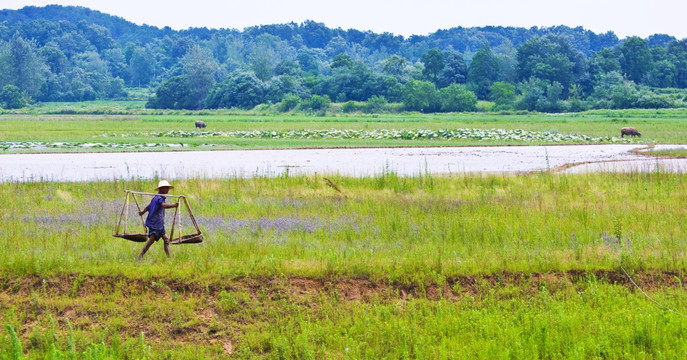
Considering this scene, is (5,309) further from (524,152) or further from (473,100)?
(473,100)

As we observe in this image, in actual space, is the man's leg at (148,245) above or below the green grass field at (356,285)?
above

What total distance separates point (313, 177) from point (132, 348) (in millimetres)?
15991

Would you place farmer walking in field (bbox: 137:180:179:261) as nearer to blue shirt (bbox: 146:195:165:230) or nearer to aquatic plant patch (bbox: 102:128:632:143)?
blue shirt (bbox: 146:195:165:230)

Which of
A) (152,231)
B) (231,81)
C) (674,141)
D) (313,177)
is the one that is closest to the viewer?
(152,231)

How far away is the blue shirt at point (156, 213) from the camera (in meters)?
12.5

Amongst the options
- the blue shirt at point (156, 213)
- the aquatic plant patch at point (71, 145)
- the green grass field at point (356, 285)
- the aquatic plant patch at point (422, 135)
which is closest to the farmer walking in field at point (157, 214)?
the blue shirt at point (156, 213)

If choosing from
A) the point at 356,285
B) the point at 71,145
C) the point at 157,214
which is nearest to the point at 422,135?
the point at 71,145

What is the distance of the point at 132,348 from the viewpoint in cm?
1034

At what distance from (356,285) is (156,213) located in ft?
11.8

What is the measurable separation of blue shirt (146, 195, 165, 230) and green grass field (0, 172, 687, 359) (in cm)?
75

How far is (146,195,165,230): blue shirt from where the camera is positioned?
1252cm

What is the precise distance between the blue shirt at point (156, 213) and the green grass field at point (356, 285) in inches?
29.6

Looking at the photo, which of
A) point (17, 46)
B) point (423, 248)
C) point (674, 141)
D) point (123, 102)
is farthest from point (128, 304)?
point (17, 46)

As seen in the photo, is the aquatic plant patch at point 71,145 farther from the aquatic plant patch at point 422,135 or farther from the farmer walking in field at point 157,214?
the farmer walking in field at point 157,214
